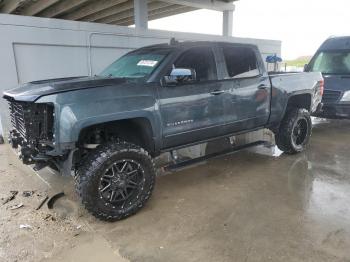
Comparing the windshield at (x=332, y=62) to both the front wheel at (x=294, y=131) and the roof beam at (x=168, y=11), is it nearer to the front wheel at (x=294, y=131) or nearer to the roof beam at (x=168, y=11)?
the front wheel at (x=294, y=131)

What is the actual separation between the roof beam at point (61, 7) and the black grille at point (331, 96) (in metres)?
8.40

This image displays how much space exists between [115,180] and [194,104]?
143cm

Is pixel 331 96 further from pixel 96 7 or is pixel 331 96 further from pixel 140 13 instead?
pixel 96 7

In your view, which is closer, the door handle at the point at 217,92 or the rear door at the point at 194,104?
the rear door at the point at 194,104

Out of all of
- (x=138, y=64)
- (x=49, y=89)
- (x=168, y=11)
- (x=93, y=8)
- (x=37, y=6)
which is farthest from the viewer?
(x=168, y=11)

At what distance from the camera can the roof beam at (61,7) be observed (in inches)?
457

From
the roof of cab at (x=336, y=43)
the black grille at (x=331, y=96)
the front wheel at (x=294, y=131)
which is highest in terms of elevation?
the roof of cab at (x=336, y=43)

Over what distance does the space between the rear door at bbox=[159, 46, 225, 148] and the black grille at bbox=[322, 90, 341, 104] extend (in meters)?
4.48

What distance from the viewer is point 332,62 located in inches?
332

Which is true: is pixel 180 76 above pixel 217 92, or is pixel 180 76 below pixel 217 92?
above

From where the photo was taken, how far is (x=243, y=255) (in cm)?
286

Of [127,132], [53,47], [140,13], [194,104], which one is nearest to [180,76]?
[194,104]

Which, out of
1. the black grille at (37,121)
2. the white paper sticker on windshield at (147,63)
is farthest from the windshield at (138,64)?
the black grille at (37,121)

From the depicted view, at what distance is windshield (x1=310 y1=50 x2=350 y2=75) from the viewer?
26.8 feet
